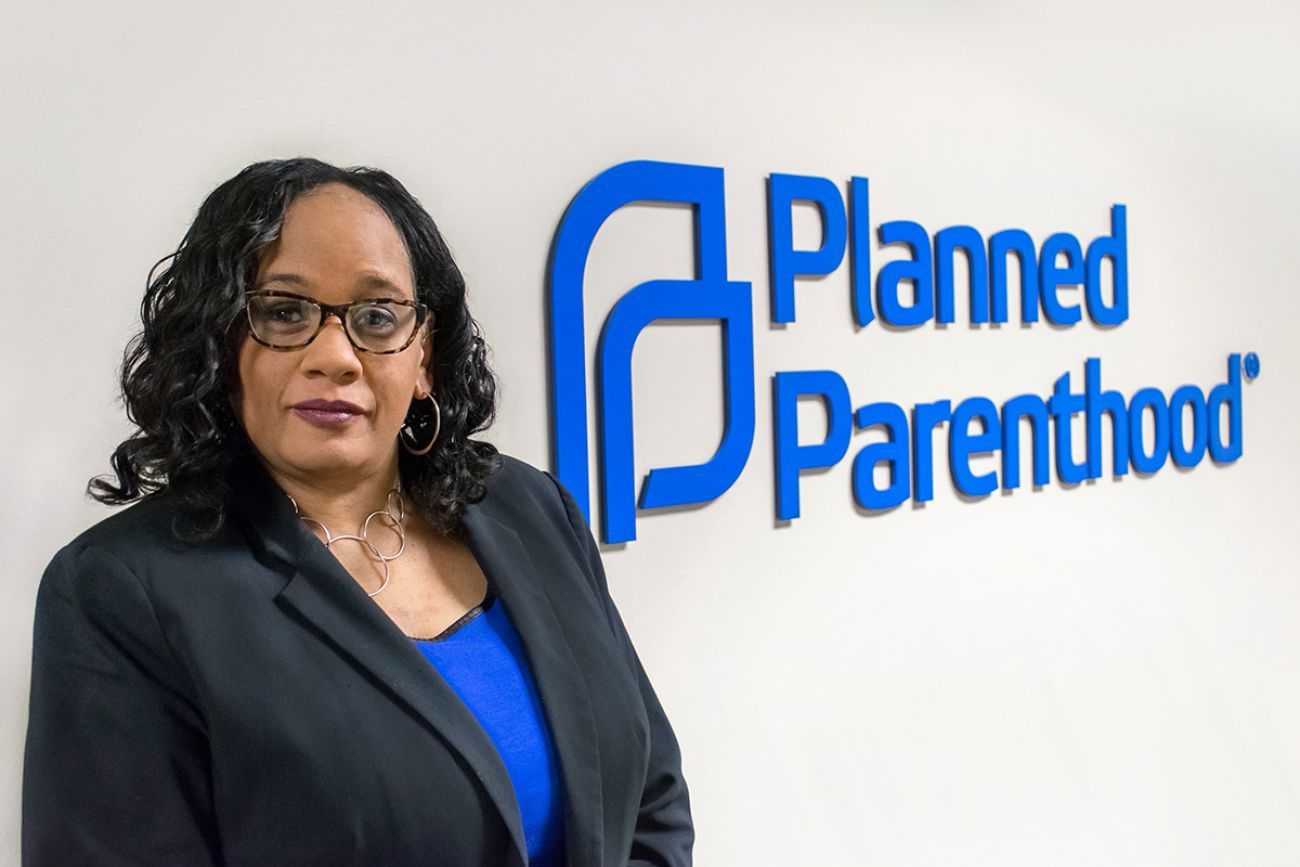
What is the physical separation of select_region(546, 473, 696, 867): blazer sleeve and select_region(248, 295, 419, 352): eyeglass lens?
40cm

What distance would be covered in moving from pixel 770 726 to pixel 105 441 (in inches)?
57.4

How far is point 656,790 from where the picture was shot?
1.56 meters

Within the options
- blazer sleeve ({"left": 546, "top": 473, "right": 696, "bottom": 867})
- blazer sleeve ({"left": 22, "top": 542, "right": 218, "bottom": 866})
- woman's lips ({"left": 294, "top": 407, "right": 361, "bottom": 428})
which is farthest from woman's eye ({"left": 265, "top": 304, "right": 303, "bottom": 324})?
blazer sleeve ({"left": 546, "top": 473, "right": 696, "bottom": 867})

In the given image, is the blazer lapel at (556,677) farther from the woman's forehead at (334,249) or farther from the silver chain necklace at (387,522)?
the woman's forehead at (334,249)

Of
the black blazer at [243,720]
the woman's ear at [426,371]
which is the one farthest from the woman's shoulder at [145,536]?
the woman's ear at [426,371]

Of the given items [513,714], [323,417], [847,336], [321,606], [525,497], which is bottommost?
[513,714]

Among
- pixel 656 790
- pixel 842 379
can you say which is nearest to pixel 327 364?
pixel 656 790

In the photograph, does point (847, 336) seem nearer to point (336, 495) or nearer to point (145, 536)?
point (336, 495)

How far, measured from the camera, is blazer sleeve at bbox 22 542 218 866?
3.56ft

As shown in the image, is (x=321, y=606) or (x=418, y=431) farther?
(x=418, y=431)

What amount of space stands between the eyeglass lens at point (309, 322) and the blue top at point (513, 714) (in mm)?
345

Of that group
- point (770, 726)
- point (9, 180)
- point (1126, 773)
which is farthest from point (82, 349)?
point (1126, 773)

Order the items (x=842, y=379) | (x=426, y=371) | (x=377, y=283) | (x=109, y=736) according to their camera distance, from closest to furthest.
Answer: (x=109, y=736) < (x=377, y=283) < (x=426, y=371) < (x=842, y=379)

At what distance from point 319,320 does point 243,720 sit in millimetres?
449
